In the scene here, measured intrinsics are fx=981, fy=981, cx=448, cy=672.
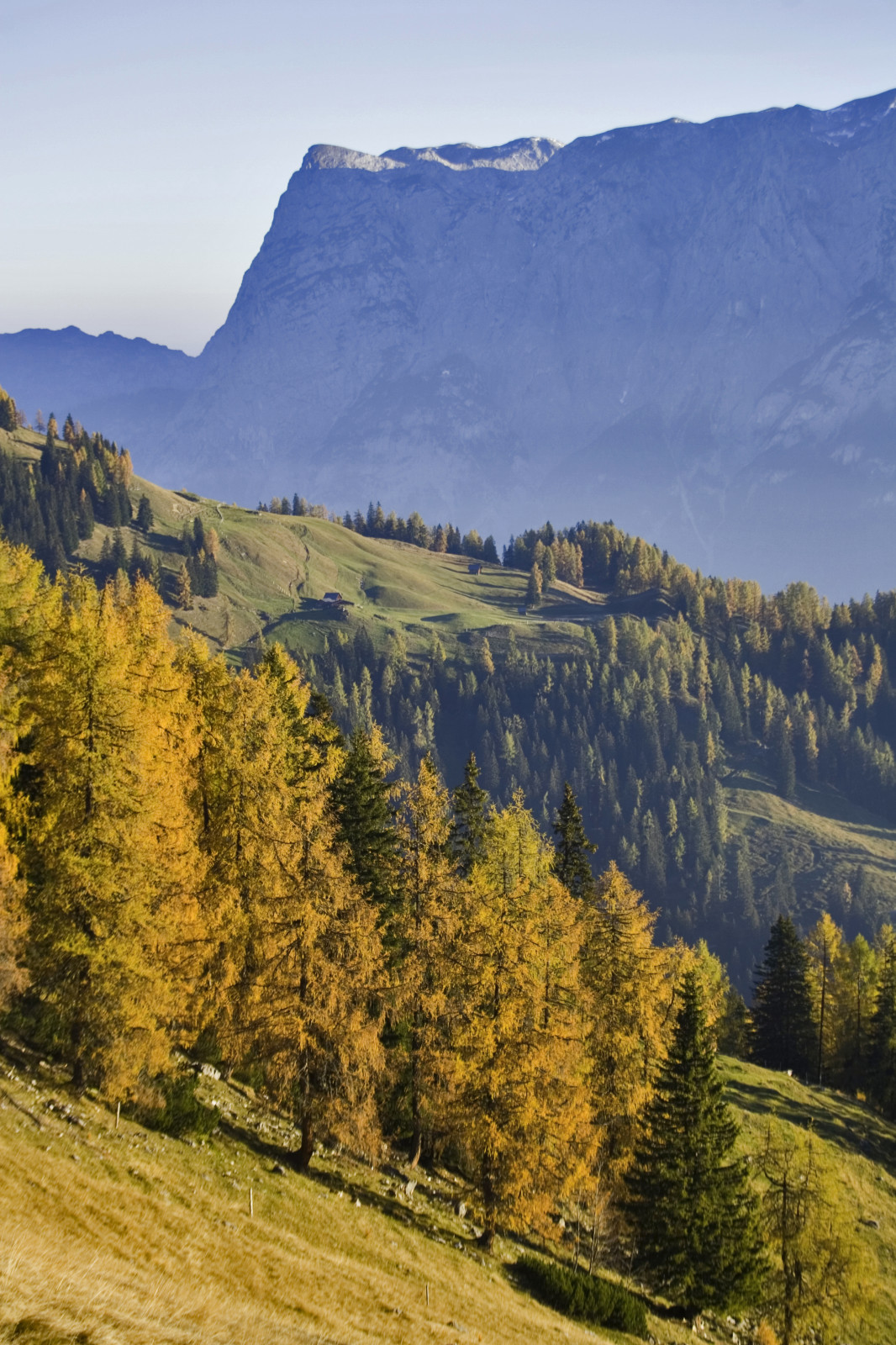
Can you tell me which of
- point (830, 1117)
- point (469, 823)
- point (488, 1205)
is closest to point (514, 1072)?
point (488, 1205)

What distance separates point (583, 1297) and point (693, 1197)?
7664mm

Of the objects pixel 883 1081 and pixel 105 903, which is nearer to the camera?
pixel 105 903

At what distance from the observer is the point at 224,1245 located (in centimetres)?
2553

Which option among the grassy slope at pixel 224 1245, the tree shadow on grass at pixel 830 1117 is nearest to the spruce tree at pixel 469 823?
the grassy slope at pixel 224 1245

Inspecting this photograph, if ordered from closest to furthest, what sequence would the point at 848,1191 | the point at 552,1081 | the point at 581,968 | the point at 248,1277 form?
the point at 248,1277 < the point at 552,1081 < the point at 581,968 < the point at 848,1191

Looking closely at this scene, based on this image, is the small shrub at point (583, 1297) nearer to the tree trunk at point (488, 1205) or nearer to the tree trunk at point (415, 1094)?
the tree trunk at point (488, 1205)

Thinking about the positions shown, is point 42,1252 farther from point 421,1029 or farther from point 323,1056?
point 421,1029

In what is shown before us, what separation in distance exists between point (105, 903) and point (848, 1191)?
174ft

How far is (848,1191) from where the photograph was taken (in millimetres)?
61594

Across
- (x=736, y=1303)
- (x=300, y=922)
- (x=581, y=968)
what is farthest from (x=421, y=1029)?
(x=736, y=1303)

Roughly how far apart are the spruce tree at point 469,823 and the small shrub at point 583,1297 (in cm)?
2273

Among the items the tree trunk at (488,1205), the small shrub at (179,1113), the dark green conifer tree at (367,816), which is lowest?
the tree trunk at (488,1205)

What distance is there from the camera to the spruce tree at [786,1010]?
288 feet

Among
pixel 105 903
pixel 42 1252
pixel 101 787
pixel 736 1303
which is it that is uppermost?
pixel 101 787
